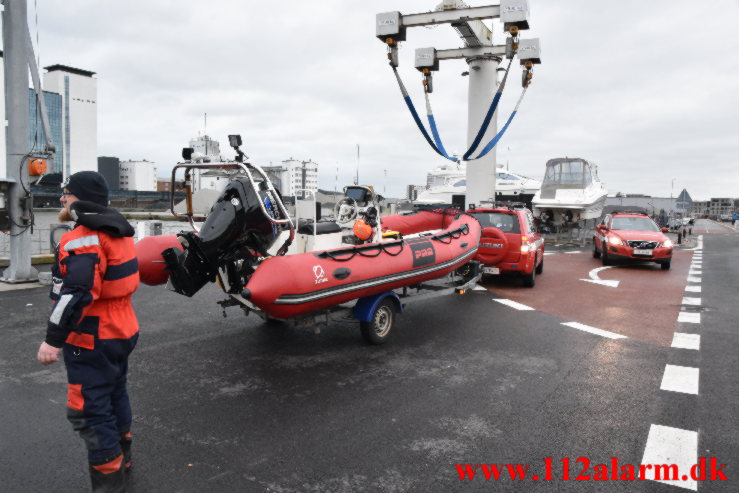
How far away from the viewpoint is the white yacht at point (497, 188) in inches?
1185

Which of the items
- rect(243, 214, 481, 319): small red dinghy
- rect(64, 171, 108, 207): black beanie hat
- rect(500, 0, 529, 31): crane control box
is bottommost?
rect(243, 214, 481, 319): small red dinghy

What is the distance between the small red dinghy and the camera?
15.8ft

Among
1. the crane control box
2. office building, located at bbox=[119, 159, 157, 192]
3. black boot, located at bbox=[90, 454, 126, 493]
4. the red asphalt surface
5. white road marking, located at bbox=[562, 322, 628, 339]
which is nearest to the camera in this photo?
black boot, located at bbox=[90, 454, 126, 493]

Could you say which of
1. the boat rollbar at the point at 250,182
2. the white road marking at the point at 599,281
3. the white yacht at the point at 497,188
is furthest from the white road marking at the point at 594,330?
the white yacht at the point at 497,188

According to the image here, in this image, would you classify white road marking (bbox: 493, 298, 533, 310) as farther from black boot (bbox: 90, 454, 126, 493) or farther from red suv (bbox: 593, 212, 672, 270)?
black boot (bbox: 90, 454, 126, 493)

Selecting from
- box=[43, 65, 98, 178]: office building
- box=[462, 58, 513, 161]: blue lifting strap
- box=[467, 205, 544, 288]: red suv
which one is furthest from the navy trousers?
box=[43, 65, 98, 178]: office building

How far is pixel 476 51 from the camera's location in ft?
50.9

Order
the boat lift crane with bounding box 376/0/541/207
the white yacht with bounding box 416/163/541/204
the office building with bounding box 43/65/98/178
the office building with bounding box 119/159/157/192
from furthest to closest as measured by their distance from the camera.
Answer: the office building with bounding box 119/159/157/192, the office building with bounding box 43/65/98/178, the white yacht with bounding box 416/163/541/204, the boat lift crane with bounding box 376/0/541/207

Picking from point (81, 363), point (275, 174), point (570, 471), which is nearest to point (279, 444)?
point (81, 363)

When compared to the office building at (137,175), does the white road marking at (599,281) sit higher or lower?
lower

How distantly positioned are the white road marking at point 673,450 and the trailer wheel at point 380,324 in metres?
2.95

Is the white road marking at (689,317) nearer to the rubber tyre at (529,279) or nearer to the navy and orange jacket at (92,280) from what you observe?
the rubber tyre at (529,279)

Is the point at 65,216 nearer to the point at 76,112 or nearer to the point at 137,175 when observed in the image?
the point at 76,112

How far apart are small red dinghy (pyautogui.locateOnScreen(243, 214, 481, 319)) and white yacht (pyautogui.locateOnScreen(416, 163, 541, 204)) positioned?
76.5 feet
